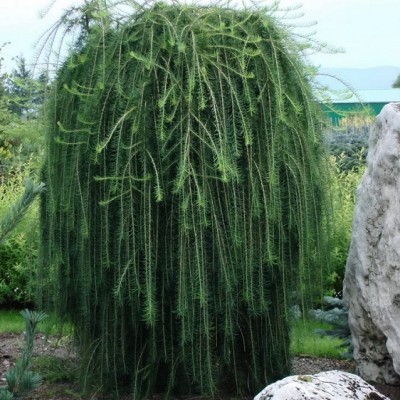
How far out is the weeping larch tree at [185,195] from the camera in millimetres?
3641

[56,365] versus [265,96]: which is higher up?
[265,96]

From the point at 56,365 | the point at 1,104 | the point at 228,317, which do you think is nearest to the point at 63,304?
the point at 56,365

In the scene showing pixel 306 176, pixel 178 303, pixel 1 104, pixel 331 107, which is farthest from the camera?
pixel 1 104

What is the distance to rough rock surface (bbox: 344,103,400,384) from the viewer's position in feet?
12.2

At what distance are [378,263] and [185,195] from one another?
989 millimetres

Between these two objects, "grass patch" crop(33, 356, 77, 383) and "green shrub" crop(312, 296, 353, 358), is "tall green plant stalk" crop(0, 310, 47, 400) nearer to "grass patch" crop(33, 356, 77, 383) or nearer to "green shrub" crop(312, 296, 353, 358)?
"grass patch" crop(33, 356, 77, 383)

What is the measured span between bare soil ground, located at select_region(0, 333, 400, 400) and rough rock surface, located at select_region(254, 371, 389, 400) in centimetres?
94

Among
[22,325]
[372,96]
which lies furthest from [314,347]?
[372,96]

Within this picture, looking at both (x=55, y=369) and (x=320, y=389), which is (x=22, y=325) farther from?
(x=320, y=389)

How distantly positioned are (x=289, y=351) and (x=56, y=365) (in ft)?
4.37

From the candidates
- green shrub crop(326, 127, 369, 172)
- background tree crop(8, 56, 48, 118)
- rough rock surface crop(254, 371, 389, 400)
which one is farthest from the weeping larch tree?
green shrub crop(326, 127, 369, 172)

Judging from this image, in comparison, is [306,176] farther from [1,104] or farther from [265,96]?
[1,104]

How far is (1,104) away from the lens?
12820 millimetres

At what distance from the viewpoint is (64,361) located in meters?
4.65
